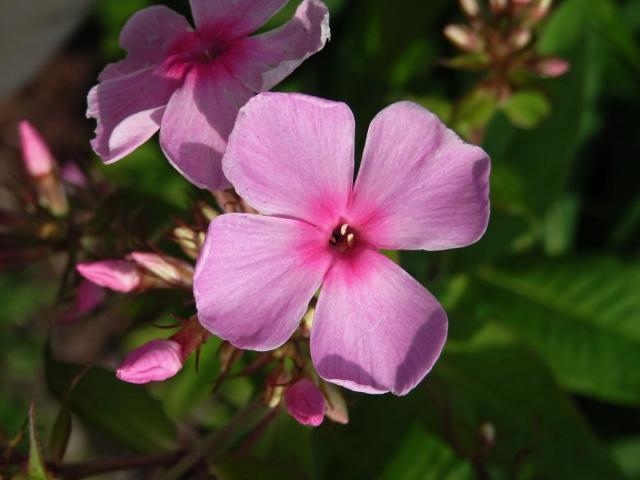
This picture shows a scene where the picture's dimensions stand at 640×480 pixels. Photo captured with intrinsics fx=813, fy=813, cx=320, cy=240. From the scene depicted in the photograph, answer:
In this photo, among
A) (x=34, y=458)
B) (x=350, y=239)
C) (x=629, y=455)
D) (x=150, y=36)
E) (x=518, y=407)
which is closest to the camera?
(x=34, y=458)

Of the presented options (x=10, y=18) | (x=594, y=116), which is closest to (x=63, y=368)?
(x=594, y=116)

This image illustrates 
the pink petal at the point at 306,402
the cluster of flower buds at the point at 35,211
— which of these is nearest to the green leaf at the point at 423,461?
the pink petal at the point at 306,402

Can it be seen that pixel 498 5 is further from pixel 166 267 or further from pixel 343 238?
A: pixel 166 267

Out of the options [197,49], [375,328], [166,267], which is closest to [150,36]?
[197,49]

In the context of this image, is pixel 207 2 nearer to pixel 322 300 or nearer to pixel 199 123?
pixel 199 123

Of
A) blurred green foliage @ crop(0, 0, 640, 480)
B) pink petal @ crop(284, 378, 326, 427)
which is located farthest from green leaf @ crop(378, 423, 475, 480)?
pink petal @ crop(284, 378, 326, 427)

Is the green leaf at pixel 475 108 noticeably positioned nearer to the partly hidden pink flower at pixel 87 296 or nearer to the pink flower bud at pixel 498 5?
the pink flower bud at pixel 498 5
